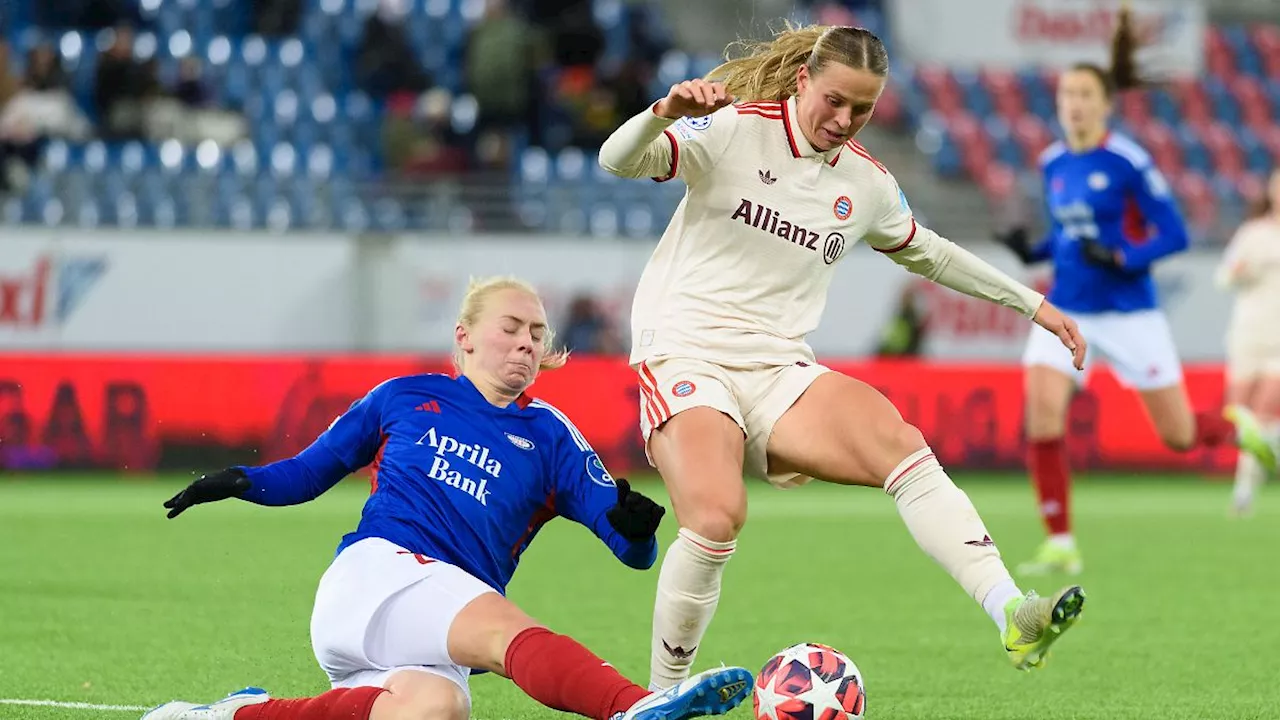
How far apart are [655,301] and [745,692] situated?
1.82m

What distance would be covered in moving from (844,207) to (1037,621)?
145 cm

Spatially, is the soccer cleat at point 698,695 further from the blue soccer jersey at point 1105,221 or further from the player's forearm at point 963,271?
the blue soccer jersey at point 1105,221

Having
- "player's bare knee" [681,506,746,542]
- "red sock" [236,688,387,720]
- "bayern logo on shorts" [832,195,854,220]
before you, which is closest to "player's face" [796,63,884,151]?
"bayern logo on shorts" [832,195,854,220]

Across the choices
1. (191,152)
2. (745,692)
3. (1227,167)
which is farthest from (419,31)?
(745,692)

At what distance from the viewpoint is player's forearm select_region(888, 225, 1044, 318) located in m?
5.98

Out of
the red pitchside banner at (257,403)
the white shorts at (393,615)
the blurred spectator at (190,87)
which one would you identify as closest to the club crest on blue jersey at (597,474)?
the white shorts at (393,615)

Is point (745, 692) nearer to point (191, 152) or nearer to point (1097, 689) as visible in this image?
point (1097, 689)

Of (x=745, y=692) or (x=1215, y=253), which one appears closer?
(x=745, y=692)

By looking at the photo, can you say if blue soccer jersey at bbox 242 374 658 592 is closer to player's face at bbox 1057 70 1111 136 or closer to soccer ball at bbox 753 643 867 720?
soccer ball at bbox 753 643 867 720

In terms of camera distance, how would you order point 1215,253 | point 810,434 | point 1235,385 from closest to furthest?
point 810,434 → point 1235,385 → point 1215,253

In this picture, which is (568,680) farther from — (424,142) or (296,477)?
(424,142)

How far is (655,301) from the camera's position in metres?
5.78

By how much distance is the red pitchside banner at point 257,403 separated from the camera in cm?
1466

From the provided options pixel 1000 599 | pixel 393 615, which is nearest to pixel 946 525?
pixel 1000 599
